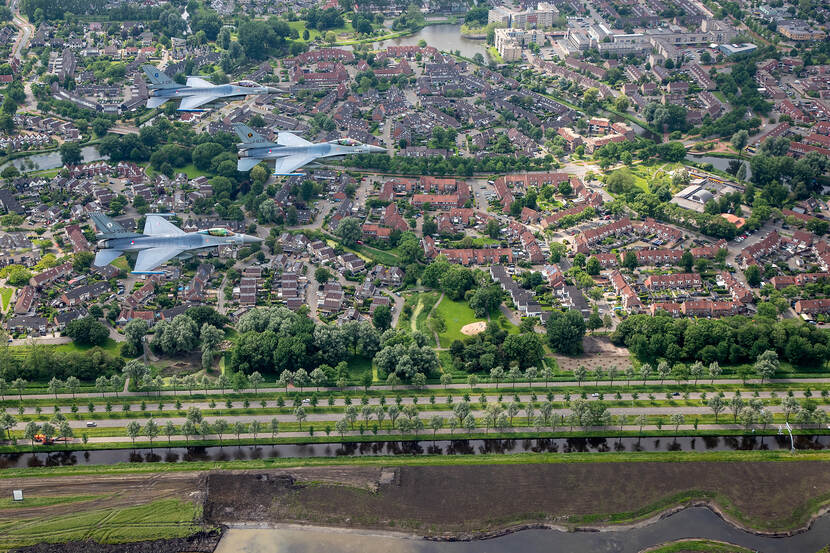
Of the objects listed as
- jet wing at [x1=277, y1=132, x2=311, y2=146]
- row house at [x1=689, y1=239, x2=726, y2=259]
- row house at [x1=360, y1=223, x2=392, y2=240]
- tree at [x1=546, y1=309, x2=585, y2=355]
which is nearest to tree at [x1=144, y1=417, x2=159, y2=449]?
row house at [x1=360, y1=223, x2=392, y2=240]

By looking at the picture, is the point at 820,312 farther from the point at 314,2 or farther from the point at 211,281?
the point at 314,2

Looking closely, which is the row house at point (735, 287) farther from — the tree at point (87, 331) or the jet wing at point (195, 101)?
the jet wing at point (195, 101)

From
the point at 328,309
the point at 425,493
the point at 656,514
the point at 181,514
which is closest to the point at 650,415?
the point at 656,514

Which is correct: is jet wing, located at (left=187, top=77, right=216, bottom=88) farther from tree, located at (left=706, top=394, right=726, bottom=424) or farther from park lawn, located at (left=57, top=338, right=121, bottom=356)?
tree, located at (left=706, top=394, right=726, bottom=424)

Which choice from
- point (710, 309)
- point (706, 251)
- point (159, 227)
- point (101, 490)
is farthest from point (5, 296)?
point (706, 251)

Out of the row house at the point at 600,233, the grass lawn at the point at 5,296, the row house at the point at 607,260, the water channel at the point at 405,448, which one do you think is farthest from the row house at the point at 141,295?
the row house at the point at 607,260
